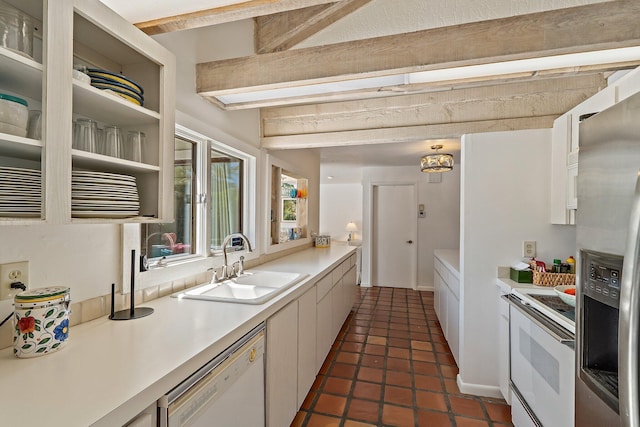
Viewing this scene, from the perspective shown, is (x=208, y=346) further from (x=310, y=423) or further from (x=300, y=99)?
(x=300, y=99)

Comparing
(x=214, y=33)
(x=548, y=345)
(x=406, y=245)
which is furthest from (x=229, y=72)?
(x=406, y=245)

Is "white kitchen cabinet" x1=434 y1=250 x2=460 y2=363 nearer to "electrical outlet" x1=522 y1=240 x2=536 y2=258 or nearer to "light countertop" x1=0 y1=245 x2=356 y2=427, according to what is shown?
"electrical outlet" x1=522 y1=240 x2=536 y2=258

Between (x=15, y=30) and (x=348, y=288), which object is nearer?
(x=15, y=30)

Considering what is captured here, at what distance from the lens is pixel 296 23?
1.94 meters

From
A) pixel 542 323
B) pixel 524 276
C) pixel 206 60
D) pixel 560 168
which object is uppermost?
pixel 206 60

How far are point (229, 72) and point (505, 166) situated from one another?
198 cm

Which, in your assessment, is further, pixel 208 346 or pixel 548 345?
pixel 548 345

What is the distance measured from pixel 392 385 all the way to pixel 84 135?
2437 mm

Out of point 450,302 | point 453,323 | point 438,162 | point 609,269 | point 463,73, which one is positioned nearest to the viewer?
point 609,269

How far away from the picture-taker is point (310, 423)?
1840 mm

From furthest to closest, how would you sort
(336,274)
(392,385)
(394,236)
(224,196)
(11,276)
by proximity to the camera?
1. (394,236)
2. (336,274)
3. (224,196)
4. (392,385)
5. (11,276)

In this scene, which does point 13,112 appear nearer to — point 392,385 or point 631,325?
point 631,325

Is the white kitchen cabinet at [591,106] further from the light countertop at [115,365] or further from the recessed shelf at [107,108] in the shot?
the recessed shelf at [107,108]

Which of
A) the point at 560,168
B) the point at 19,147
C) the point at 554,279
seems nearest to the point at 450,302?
the point at 554,279
